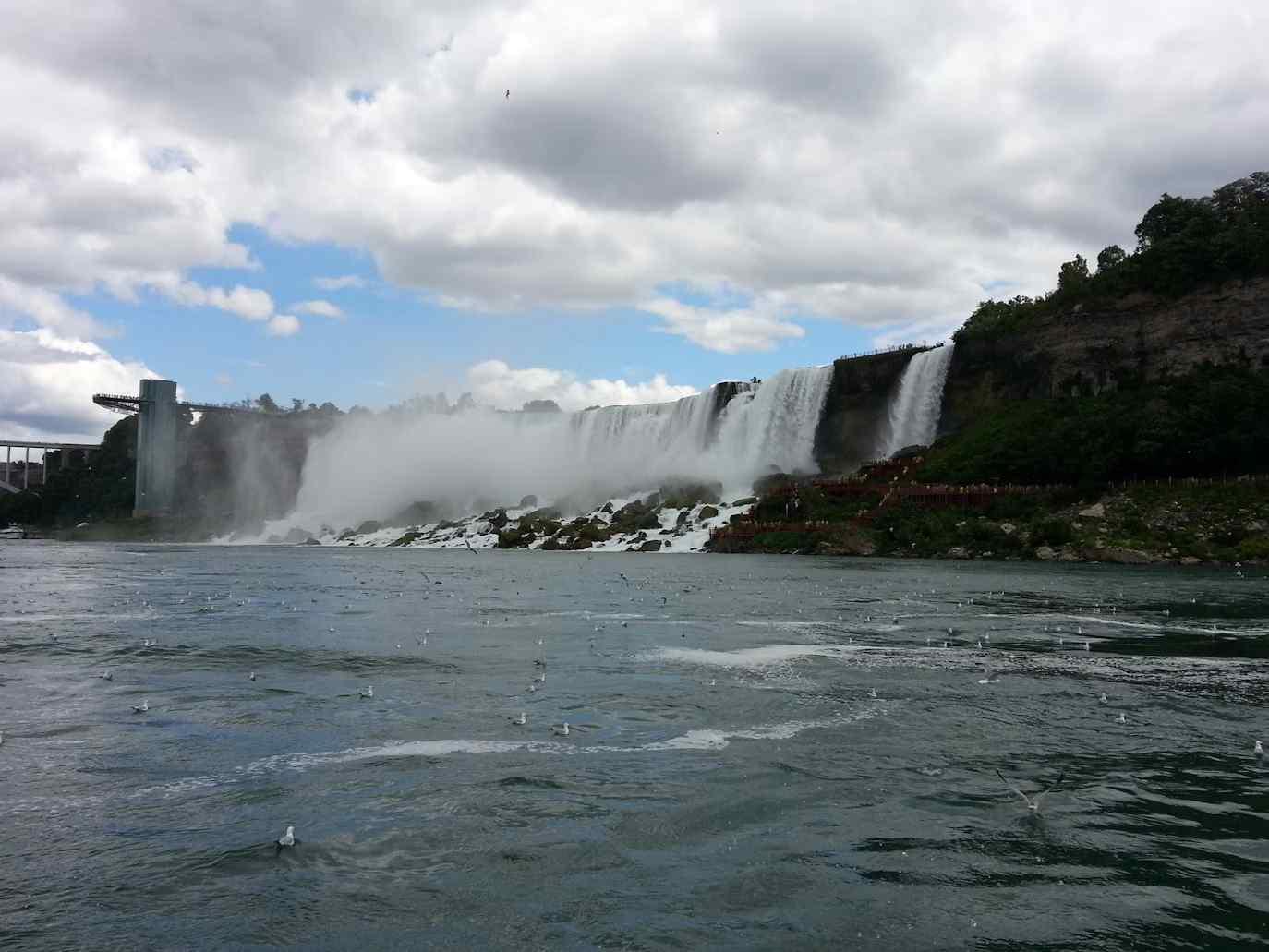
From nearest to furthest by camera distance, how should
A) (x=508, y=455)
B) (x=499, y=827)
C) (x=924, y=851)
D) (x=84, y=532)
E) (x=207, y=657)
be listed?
(x=924, y=851) → (x=499, y=827) → (x=207, y=657) → (x=508, y=455) → (x=84, y=532)

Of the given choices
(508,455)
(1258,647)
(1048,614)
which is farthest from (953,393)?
(1258,647)

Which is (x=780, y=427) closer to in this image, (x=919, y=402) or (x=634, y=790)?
(x=919, y=402)

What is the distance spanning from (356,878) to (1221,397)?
219 feet

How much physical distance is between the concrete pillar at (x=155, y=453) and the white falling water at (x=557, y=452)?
19736 millimetres

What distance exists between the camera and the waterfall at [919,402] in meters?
79.8

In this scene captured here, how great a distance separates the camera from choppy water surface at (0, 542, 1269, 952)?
7.07 m

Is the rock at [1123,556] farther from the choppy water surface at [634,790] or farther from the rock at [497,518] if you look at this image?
the rock at [497,518]

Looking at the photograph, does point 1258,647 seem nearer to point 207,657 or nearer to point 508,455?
point 207,657

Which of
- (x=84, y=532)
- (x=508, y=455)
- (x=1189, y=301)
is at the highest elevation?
(x=1189, y=301)

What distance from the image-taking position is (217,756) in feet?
37.0

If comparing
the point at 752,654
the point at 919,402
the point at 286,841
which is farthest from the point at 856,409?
the point at 286,841

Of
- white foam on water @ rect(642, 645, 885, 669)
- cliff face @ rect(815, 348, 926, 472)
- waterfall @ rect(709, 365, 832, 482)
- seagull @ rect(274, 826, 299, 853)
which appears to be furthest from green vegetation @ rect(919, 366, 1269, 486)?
seagull @ rect(274, 826, 299, 853)

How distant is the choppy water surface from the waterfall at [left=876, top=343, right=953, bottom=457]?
58.8 meters

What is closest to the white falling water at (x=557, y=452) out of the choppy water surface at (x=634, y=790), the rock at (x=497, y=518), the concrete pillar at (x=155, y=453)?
the rock at (x=497, y=518)
